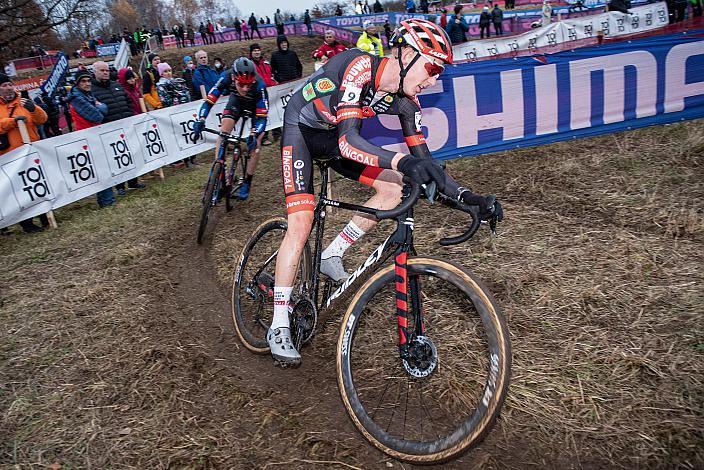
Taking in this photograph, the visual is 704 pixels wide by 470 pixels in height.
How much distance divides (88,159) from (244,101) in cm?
398

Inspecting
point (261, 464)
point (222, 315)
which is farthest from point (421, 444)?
point (222, 315)

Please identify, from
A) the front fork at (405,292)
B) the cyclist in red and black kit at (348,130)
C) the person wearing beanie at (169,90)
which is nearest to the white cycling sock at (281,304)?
the cyclist in red and black kit at (348,130)

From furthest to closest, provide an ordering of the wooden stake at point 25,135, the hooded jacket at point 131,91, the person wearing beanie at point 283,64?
the person wearing beanie at point 283,64
the hooded jacket at point 131,91
the wooden stake at point 25,135

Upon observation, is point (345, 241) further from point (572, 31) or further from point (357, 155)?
point (572, 31)

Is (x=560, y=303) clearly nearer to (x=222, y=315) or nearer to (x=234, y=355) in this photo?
(x=234, y=355)

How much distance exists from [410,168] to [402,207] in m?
0.25

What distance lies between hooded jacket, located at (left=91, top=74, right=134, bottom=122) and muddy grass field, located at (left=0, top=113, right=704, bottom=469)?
4.25 meters

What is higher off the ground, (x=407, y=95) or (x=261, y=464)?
(x=407, y=95)

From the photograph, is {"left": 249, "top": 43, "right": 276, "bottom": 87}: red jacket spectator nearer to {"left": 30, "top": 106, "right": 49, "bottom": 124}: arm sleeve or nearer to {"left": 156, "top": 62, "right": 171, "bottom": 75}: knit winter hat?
{"left": 156, "top": 62, "right": 171, "bottom": 75}: knit winter hat

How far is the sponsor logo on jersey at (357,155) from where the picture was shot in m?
3.12

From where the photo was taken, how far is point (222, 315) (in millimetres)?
5277

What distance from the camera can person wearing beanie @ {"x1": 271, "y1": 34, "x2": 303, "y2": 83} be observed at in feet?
52.2

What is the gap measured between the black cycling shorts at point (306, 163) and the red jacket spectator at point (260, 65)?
10297 millimetres

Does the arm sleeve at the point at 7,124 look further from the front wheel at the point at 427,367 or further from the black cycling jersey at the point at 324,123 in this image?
the front wheel at the point at 427,367
